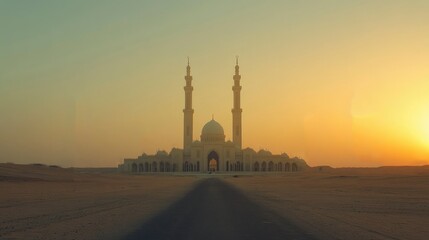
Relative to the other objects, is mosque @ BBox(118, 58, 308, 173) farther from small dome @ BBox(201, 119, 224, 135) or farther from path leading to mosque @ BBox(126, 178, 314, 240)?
path leading to mosque @ BBox(126, 178, 314, 240)

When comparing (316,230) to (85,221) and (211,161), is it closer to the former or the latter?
(85,221)

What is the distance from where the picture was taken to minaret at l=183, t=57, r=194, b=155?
400 ft

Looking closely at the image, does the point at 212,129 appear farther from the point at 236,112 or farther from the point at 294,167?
the point at 294,167

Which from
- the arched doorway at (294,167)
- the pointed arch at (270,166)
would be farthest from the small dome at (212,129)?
the arched doorway at (294,167)

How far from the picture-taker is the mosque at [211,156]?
11906cm

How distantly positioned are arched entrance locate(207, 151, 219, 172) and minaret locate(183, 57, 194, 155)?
16.1ft

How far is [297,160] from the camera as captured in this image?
128 meters

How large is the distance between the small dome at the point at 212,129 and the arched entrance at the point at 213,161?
6828mm

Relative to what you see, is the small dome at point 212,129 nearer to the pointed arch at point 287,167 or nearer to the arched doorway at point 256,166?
the arched doorway at point 256,166

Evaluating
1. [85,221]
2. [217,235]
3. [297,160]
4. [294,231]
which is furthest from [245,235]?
[297,160]

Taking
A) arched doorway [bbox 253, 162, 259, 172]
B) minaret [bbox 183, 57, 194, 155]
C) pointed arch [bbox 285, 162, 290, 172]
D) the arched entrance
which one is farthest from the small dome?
pointed arch [bbox 285, 162, 290, 172]

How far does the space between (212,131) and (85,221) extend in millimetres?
106123

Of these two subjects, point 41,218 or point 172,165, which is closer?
point 41,218

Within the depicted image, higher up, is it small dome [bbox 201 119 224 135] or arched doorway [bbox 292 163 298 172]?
small dome [bbox 201 119 224 135]
